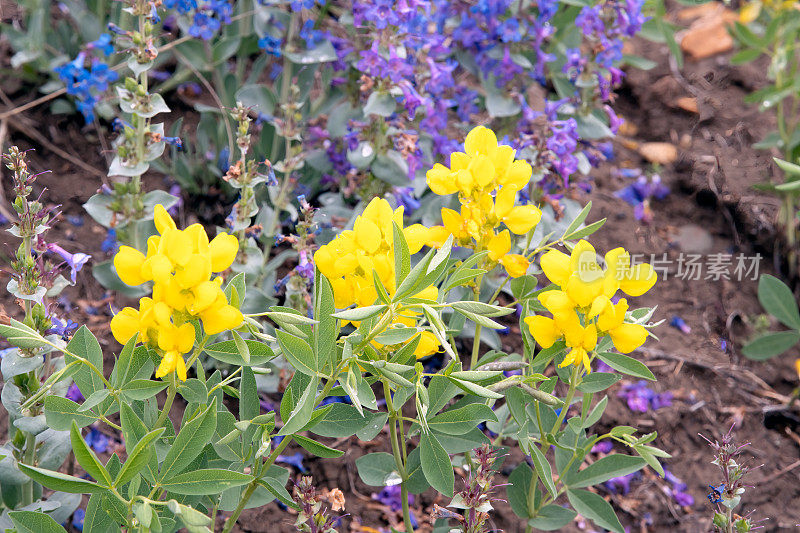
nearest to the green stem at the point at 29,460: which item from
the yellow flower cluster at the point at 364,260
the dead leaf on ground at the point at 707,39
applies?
the yellow flower cluster at the point at 364,260

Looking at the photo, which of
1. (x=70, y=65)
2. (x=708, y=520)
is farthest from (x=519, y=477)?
(x=70, y=65)

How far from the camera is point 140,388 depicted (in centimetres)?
138

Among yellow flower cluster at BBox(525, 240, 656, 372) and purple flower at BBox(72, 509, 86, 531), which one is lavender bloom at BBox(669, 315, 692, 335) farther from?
purple flower at BBox(72, 509, 86, 531)

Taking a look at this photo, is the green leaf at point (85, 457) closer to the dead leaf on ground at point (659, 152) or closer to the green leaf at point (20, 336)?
the green leaf at point (20, 336)

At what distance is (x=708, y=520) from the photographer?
2.22 meters

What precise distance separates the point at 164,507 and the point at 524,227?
2.75 ft

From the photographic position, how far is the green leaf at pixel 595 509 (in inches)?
64.9

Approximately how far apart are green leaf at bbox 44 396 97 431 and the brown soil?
0.73 m

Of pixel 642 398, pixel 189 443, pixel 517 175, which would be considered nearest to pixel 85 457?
pixel 189 443

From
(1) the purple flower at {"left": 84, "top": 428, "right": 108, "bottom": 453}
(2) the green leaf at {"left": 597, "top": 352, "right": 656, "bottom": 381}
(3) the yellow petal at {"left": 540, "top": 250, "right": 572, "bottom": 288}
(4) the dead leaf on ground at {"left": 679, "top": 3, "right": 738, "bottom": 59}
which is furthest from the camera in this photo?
(4) the dead leaf on ground at {"left": 679, "top": 3, "right": 738, "bottom": 59}

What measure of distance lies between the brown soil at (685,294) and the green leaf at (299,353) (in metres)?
0.79

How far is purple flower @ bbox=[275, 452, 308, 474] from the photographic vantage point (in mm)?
2127

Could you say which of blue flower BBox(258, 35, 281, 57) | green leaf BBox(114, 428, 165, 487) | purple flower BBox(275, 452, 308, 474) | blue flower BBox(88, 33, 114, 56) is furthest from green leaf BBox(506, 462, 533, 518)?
blue flower BBox(88, 33, 114, 56)

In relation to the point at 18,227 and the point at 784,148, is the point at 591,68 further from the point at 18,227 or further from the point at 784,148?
the point at 18,227
